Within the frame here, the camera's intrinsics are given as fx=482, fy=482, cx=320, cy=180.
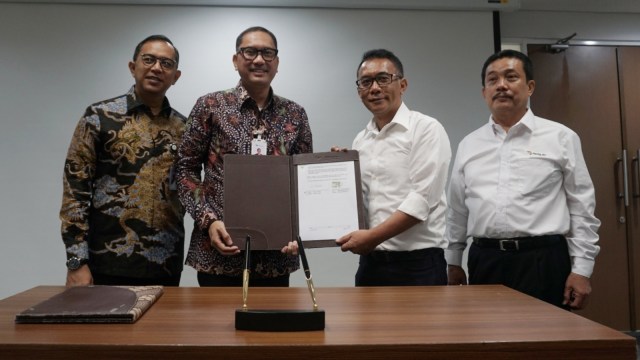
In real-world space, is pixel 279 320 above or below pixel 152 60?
below

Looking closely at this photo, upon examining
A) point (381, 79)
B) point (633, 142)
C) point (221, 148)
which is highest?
point (381, 79)

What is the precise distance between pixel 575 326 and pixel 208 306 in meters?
0.77

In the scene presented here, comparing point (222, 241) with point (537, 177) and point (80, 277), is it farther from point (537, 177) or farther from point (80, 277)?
point (537, 177)

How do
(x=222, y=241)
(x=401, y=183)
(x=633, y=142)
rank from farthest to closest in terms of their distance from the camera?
(x=633, y=142) < (x=401, y=183) < (x=222, y=241)

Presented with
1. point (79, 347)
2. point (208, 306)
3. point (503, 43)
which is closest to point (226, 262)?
point (208, 306)

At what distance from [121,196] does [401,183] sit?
1051mm

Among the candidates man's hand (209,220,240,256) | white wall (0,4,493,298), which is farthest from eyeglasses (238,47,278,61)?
white wall (0,4,493,298)

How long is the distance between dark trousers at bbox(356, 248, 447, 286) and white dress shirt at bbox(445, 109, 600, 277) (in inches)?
12.6

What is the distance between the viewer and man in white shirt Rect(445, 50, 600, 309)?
1.86 meters

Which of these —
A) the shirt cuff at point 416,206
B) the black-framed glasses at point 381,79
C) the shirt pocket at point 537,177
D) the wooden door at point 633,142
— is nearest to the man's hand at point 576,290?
the shirt pocket at point 537,177

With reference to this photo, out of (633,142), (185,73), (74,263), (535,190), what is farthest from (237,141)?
(633,142)

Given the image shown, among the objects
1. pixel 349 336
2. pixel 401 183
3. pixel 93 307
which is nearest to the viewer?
pixel 349 336

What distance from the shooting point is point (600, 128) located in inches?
150

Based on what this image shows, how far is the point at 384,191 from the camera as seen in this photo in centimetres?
180
